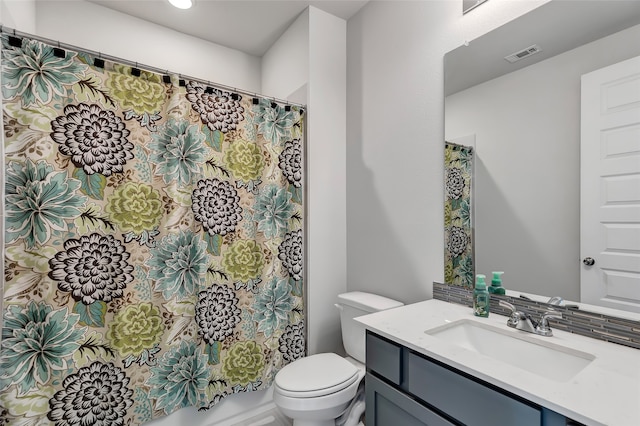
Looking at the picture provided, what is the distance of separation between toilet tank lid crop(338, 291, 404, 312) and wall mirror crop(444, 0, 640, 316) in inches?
19.6

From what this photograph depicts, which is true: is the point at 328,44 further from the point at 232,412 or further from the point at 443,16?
the point at 232,412

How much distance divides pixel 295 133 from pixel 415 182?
33.4 inches

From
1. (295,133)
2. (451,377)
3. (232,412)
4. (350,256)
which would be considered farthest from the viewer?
(350,256)

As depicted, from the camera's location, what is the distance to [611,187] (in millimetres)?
986

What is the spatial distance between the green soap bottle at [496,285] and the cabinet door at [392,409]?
618 mm

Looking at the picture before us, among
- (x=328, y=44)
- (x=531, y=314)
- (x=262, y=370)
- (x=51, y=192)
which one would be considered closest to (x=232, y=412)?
(x=262, y=370)

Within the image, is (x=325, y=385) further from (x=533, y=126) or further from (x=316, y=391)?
(x=533, y=126)

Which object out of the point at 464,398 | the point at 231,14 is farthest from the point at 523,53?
the point at 231,14

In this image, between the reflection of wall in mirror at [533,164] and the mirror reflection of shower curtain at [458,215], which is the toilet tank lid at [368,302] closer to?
the mirror reflection of shower curtain at [458,215]

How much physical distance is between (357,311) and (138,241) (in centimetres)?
124

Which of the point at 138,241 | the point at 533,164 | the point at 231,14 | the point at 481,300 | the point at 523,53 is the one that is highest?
the point at 231,14

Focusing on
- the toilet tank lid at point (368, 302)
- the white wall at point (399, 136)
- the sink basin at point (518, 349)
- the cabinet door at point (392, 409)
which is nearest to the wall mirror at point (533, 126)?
the white wall at point (399, 136)

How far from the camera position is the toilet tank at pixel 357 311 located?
1.65 metres

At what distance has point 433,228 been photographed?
5.02ft
